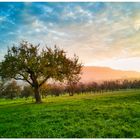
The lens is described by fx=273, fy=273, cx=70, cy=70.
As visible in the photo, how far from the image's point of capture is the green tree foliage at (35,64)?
3466 cm

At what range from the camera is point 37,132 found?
13414 millimetres

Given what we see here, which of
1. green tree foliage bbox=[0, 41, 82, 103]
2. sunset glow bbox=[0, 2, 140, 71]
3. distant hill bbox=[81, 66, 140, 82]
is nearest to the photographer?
sunset glow bbox=[0, 2, 140, 71]

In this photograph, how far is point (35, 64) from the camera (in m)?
34.7

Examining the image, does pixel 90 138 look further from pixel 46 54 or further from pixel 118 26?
pixel 46 54

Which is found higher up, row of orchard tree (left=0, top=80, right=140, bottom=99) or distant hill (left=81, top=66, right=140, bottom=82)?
distant hill (left=81, top=66, right=140, bottom=82)

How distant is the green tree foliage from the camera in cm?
3466

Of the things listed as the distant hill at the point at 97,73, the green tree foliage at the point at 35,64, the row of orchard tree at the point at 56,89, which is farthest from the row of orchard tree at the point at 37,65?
the row of orchard tree at the point at 56,89

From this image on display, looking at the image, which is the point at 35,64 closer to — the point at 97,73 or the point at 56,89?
the point at 97,73

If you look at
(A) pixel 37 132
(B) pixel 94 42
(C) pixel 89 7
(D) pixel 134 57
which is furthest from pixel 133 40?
(A) pixel 37 132

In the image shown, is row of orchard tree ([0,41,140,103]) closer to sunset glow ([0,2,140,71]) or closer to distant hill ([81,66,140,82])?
distant hill ([81,66,140,82])

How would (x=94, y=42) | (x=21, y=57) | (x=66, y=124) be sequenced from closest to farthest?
(x=66, y=124), (x=94, y=42), (x=21, y=57)

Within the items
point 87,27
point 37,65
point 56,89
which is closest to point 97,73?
point 56,89

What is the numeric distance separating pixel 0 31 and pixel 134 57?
12534 mm

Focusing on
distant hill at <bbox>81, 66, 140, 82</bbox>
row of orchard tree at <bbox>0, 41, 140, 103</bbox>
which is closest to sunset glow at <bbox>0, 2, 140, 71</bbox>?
row of orchard tree at <bbox>0, 41, 140, 103</bbox>
